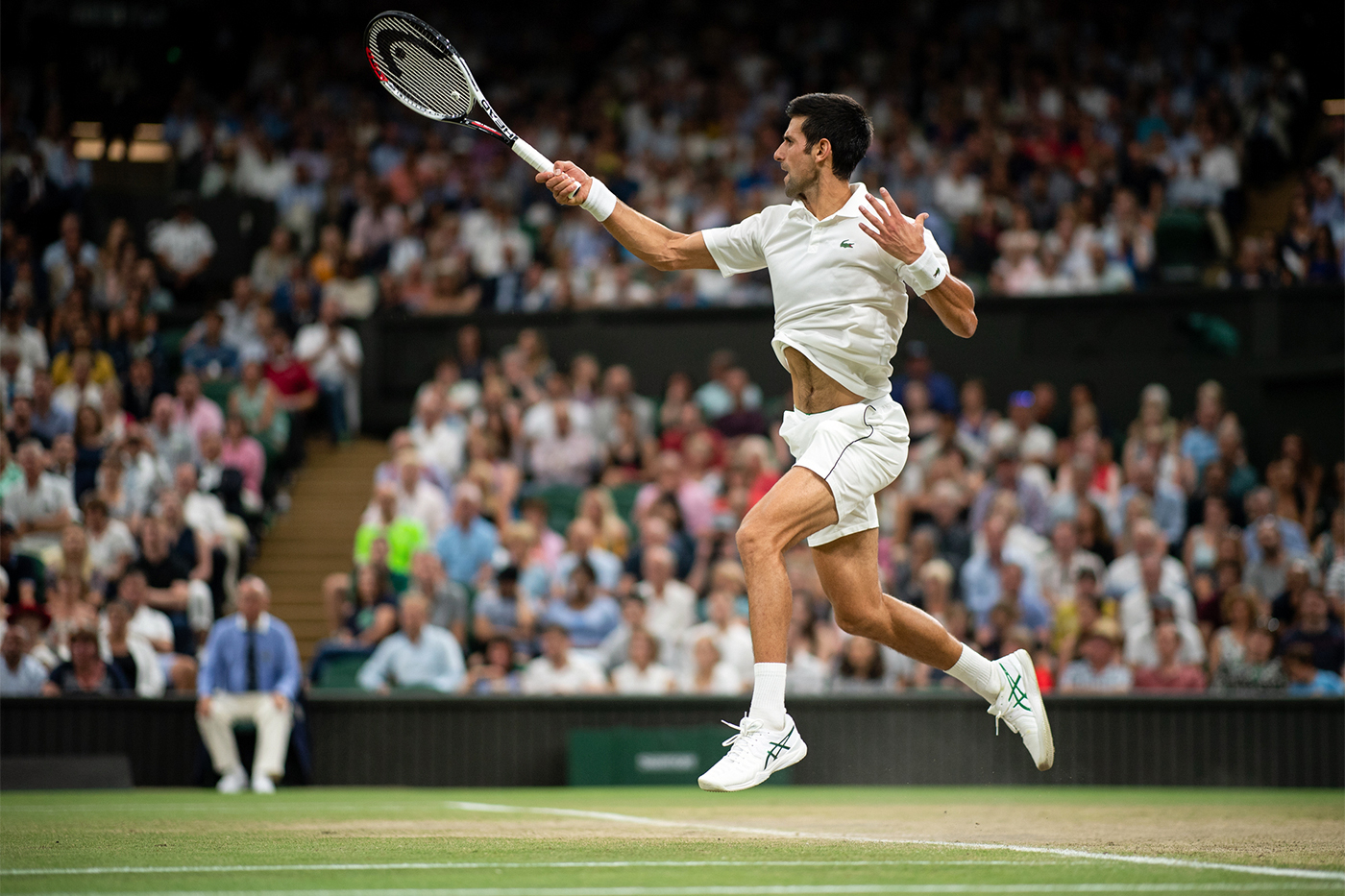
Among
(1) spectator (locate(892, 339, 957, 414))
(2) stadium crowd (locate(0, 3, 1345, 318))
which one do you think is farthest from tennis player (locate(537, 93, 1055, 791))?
(2) stadium crowd (locate(0, 3, 1345, 318))

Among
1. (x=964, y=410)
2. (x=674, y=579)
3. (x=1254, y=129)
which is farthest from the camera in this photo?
(x=1254, y=129)

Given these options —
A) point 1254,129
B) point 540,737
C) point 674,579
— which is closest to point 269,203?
point 674,579

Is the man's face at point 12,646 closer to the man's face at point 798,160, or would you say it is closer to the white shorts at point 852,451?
the white shorts at point 852,451

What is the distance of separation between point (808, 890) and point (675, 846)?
1465mm

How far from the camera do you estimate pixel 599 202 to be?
6.53m

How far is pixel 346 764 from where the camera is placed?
11781 mm

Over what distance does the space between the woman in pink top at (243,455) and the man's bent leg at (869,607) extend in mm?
9724

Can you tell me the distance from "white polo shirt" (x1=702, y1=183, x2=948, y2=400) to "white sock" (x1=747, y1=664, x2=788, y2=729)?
3.66 feet

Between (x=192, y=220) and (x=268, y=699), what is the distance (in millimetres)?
9108

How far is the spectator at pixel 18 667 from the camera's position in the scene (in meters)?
12.0

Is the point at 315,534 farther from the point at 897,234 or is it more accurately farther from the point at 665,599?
the point at 897,234

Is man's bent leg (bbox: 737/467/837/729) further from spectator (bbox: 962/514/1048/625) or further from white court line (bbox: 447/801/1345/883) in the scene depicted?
spectator (bbox: 962/514/1048/625)

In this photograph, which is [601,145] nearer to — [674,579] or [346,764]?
[674,579]

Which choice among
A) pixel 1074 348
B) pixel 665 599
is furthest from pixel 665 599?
pixel 1074 348
